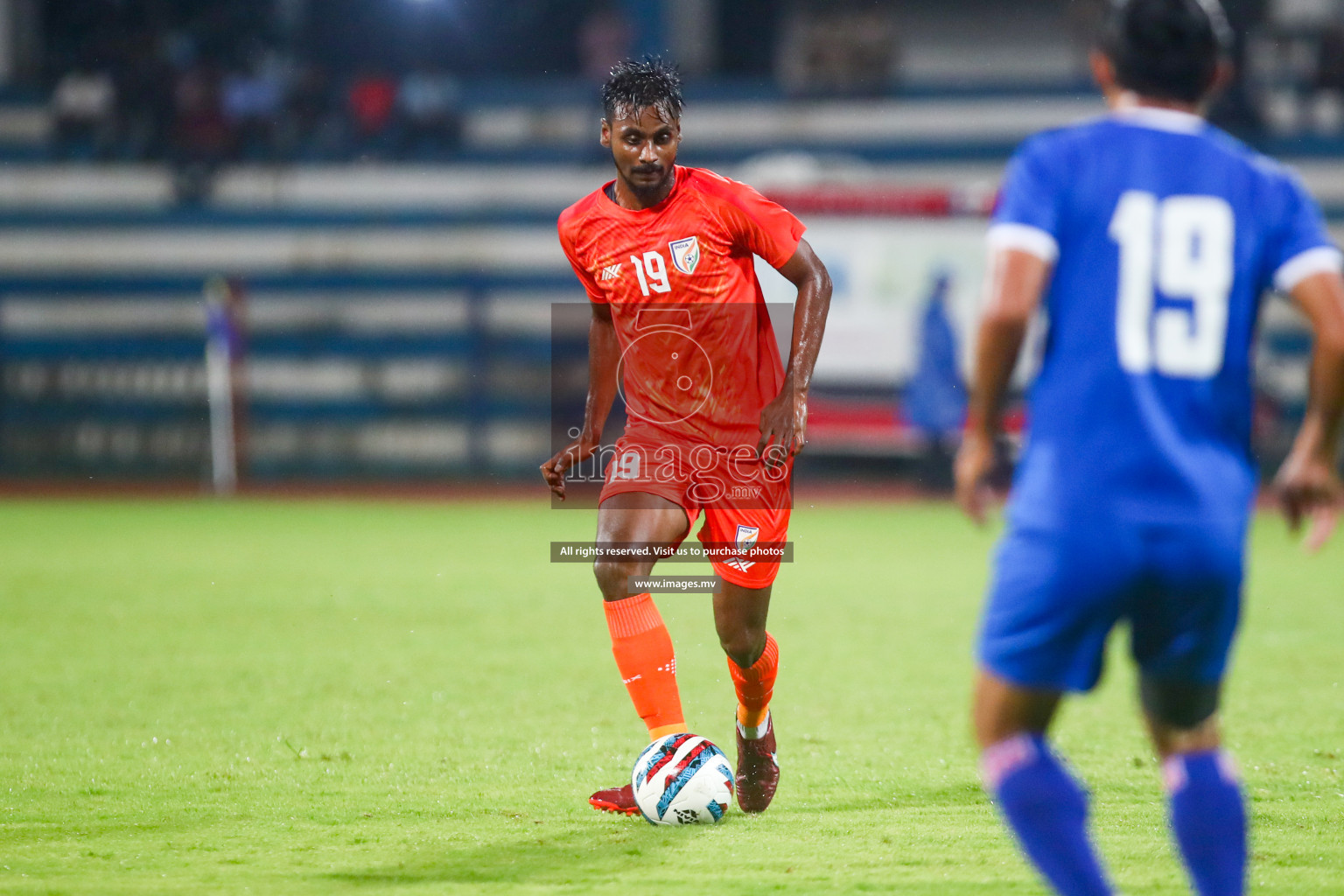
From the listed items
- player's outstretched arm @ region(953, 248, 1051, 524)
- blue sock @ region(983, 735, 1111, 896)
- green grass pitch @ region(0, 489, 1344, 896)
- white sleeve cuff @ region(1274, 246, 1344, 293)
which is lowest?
green grass pitch @ region(0, 489, 1344, 896)

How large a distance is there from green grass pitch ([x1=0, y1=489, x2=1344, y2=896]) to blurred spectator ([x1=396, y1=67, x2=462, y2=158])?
37.1 ft

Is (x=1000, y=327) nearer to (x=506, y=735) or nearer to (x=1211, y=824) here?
(x=1211, y=824)

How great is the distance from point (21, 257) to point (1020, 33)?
15322 millimetres

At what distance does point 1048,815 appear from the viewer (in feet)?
9.25

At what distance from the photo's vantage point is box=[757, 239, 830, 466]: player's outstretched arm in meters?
4.58

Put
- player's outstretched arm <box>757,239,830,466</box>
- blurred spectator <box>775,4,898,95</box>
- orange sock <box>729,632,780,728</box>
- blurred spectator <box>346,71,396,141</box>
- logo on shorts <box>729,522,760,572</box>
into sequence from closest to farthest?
player's outstretched arm <box>757,239,830,466</box>, logo on shorts <box>729,522,760,572</box>, orange sock <box>729,632,780,728</box>, blurred spectator <box>775,4,898,95</box>, blurred spectator <box>346,71,396,141</box>

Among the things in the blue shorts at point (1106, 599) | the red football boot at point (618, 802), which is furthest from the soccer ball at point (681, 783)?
the blue shorts at point (1106, 599)

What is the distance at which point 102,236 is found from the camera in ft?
71.2

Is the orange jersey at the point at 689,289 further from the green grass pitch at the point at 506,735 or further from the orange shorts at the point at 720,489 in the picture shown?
the green grass pitch at the point at 506,735

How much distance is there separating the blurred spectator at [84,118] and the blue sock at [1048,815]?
21.7 m

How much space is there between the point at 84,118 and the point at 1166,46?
21.9 meters

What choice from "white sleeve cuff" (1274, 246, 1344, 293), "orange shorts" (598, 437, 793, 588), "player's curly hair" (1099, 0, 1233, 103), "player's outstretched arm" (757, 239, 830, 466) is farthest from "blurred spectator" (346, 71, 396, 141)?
"white sleeve cuff" (1274, 246, 1344, 293)

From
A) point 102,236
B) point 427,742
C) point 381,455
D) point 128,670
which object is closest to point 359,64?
point 102,236

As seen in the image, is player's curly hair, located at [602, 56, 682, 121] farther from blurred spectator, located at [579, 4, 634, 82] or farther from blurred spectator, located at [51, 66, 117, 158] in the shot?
blurred spectator, located at [51, 66, 117, 158]
